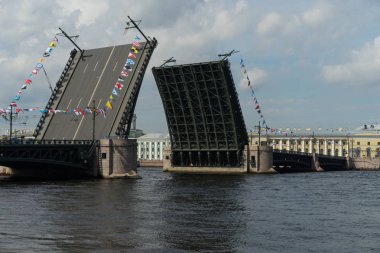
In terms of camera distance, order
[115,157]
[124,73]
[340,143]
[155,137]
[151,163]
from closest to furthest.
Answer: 1. [115,157]
2. [124,73]
3. [151,163]
4. [340,143]
5. [155,137]

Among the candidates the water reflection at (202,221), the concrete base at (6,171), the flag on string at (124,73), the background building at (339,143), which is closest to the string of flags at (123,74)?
the flag on string at (124,73)

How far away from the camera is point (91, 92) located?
2640 inches

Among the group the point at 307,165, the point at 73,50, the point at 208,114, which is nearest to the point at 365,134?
the point at 307,165

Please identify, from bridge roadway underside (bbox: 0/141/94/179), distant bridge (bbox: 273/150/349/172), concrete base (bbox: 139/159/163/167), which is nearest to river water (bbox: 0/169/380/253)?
bridge roadway underside (bbox: 0/141/94/179)

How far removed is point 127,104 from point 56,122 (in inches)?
385

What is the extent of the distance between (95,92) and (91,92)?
0.60 m

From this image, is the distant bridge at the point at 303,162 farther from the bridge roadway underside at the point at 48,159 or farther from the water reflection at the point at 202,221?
the water reflection at the point at 202,221

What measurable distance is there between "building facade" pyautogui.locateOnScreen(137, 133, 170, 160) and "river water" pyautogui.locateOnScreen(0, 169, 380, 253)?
91.3 m

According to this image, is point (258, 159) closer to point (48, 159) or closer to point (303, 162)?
point (303, 162)

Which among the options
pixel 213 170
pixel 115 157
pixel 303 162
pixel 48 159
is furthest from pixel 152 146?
pixel 48 159

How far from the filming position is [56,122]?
69.3 meters

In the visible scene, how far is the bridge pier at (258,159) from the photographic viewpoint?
80025mm

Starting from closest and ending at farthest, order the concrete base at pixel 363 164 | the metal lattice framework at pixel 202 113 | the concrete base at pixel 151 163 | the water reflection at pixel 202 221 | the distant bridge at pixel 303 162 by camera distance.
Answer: the water reflection at pixel 202 221
the metal lattice framework at pixel 202 113
the distant bridge at pixel 303 162
the concrete base at pixel 363 164
the concrete base at pixel 151 163

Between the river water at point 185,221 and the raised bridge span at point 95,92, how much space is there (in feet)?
69.6
